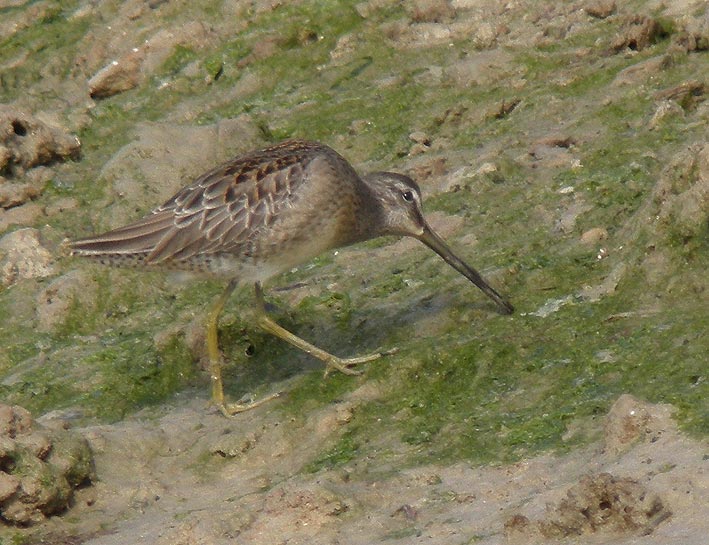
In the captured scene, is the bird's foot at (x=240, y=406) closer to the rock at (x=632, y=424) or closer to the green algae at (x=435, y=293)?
the green algae at (x=435, y=293)

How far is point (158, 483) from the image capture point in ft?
24.0

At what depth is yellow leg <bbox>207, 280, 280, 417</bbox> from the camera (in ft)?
26.4

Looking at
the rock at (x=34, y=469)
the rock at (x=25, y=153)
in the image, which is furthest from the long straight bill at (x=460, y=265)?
the rock at (x=25, y=153)

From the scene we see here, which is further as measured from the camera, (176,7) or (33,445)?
(176,7)

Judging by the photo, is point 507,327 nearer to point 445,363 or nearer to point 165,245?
point 445,363

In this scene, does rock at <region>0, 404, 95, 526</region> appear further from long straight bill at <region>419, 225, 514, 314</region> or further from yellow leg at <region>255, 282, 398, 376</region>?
long straight bill at <region>419, 225, 514, 314</region>

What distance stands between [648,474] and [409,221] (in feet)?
11.4

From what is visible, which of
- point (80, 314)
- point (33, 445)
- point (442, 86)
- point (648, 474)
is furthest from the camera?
point (442, 86)

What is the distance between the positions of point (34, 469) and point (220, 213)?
2.27m

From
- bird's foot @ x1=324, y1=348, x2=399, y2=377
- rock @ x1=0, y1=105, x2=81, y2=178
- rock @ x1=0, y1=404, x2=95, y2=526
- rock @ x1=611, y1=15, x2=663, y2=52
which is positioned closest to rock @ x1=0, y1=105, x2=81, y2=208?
rock @ x1=0, y1=105, x2=81, y2=178

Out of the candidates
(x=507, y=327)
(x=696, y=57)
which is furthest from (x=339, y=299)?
(x=696, y=57)

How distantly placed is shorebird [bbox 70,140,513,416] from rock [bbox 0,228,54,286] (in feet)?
4.98

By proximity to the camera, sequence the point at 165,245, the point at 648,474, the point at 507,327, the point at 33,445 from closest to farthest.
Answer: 1. the point at 648,474
2. the point at 33,445
3. the point at 507,327
4. the point at 165,245

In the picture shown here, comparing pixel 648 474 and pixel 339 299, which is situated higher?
pixel 648 474
